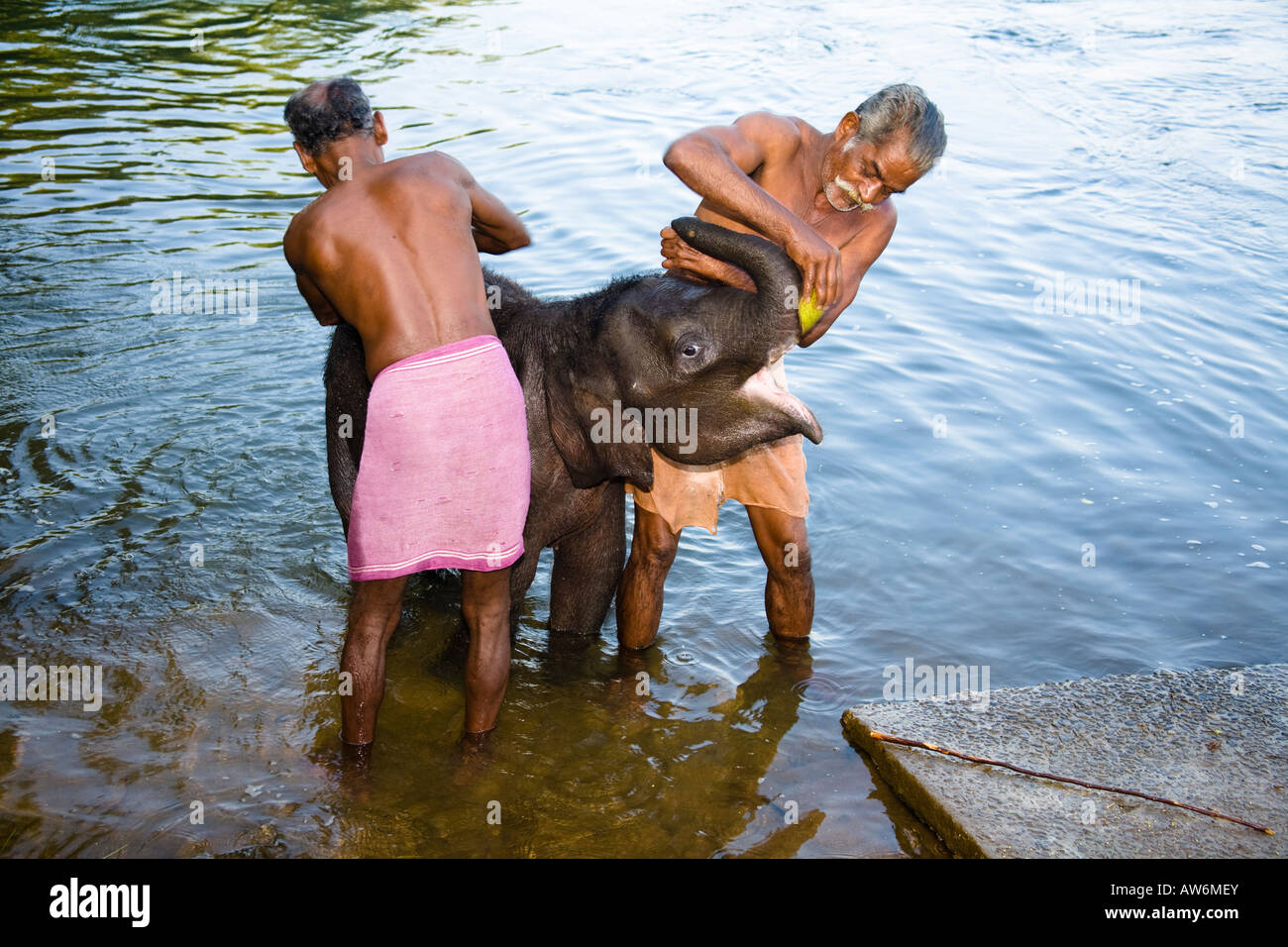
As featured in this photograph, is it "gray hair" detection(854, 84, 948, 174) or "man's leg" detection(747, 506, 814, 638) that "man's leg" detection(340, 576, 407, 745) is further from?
"gray hair" detection(854, 84, 948, 174)

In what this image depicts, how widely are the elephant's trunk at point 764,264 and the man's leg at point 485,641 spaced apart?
49.8 inches

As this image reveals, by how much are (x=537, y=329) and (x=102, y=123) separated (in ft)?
31.0

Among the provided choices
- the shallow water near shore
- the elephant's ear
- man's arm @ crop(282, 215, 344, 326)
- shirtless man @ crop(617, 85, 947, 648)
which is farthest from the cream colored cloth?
man's arm @ crop(282, 215, 344, 326)

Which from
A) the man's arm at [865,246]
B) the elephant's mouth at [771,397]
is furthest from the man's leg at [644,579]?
the man's arm at [865,246]

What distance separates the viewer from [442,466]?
12.4 feet

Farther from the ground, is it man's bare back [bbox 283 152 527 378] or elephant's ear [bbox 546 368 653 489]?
man's bare back [bbox 283 152 527 378]

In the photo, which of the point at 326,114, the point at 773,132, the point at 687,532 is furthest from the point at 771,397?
the point at 687,532

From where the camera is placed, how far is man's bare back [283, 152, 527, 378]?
3.70 meters

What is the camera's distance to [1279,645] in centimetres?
543

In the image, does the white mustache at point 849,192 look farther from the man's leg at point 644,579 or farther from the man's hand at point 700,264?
the man's leg at point 644,579

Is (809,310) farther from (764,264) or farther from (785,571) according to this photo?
(785,571)

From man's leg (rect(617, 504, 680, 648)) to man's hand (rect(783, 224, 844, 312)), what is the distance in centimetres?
132
